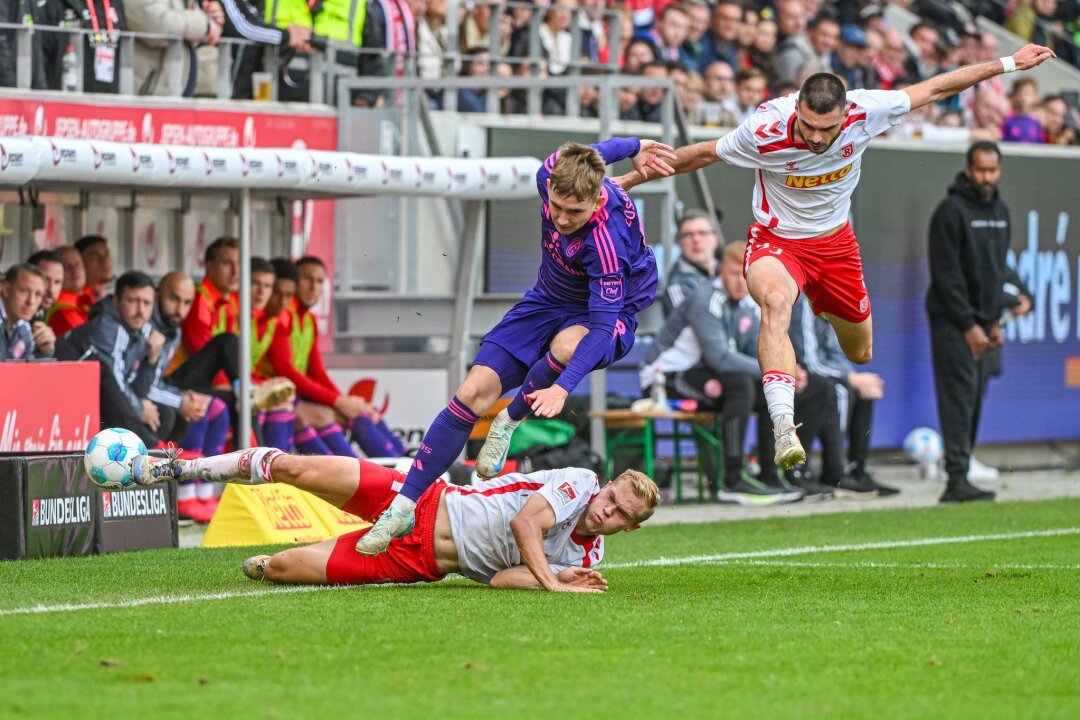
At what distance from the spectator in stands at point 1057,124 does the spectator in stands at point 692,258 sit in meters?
7.58

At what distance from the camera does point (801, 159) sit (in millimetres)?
10023

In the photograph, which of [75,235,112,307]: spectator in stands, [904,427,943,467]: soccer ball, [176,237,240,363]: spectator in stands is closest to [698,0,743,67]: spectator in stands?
[904,427,943,467]: soccer ball

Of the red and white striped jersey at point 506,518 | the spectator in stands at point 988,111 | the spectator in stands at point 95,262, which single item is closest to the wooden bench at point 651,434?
the spectator in stands at point 95,262

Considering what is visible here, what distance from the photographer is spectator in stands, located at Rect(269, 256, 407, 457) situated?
14.5 m

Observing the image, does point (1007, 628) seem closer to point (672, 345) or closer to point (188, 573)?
point (188, 573)

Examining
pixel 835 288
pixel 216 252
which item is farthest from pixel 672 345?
pixel 835 288

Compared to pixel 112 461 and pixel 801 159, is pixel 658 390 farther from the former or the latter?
pixel 112 461

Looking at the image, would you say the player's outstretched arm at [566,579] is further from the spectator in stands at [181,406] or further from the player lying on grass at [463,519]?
the spectator in stands at [181,406]

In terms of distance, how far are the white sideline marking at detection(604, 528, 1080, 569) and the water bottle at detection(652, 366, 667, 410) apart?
11.9ft

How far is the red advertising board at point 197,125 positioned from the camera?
533 inches

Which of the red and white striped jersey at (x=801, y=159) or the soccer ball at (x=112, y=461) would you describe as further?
the red and white striped jersey at (x=801, y=159)

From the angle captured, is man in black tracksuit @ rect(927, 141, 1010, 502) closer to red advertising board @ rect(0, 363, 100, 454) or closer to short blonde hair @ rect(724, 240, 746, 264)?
short blonde hair @ rect(724, 240, 746, 264)

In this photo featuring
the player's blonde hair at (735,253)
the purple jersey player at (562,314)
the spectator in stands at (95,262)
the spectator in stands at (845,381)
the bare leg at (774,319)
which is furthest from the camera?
the spectator in stands at (845,381)

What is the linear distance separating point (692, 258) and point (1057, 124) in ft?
26.2
